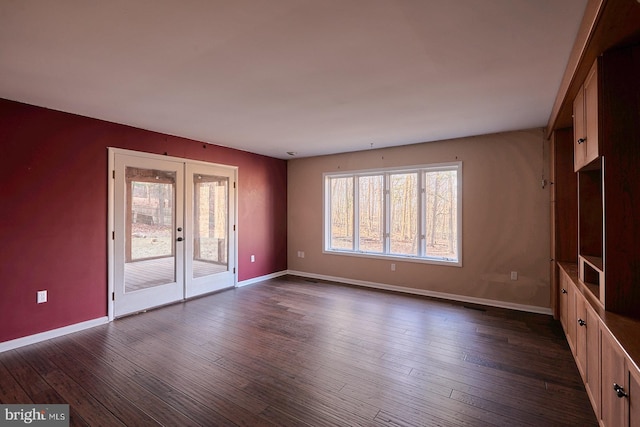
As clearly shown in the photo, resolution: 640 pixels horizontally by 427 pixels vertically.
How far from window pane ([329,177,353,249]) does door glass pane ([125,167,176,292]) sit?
9.47 feet

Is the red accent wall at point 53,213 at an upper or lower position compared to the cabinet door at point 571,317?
upper

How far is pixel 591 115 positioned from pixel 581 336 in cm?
167

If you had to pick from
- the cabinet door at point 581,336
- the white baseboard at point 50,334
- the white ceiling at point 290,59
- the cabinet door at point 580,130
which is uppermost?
the white ceiling at point 290,59

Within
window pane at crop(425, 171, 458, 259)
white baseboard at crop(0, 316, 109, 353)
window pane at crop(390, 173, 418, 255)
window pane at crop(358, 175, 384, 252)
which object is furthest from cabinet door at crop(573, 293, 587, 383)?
white baseboard at crop(0, 316, 109, 353)

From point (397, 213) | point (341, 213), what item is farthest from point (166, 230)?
point (397, 213)

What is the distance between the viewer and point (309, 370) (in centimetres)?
256

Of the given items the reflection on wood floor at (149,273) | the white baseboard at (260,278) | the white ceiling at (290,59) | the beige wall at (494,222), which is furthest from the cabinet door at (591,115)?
the white baseboard at (260,278)

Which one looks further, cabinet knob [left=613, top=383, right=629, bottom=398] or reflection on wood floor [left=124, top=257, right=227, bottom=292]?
reflection on wood floor [left=124, top=257, right=227, bottom=292]

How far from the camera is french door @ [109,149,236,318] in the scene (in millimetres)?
3795

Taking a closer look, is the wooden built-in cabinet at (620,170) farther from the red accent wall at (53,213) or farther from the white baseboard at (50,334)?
the white baseboard at (50,334)

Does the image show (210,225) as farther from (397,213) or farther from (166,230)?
(397,213)

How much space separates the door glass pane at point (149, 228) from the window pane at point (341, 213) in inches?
114

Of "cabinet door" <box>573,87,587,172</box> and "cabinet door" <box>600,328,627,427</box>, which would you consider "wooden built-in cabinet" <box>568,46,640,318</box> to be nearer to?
"cabinet door" <box>600,328,627,427</box>

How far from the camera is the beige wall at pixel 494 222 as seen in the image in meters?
4.00
